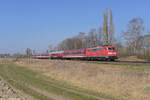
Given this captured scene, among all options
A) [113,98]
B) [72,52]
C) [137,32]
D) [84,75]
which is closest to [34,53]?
[72,52]

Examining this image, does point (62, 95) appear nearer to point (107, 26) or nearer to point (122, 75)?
point (122, 75)

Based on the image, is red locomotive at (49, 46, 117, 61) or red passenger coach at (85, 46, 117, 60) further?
red locomotive at (49, 46, 117, 61)

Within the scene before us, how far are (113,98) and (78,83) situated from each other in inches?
337

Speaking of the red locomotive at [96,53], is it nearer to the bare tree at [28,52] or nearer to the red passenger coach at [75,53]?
the red passenger coach at [75,53]

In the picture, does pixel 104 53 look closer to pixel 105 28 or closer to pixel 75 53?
pixel 75 53

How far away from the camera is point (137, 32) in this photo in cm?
6856

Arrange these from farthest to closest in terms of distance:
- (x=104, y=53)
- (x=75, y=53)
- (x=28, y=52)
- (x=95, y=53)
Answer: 1. (x=28, y=52)
2. (x=75, y=53)
3. (x=95, y=53)
4. (x=104, y=53)

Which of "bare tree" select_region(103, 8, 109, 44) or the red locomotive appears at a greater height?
"bare tree" select_region(103, 8, 109, 44)

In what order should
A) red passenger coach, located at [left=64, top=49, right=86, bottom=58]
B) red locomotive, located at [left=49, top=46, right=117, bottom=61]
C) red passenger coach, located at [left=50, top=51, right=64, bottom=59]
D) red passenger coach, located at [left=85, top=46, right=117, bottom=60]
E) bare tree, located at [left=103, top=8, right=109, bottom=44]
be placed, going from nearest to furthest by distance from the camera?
red passenger coach, located at [left=85, top=46, right=117, bottom=60] < red locomotive, located at [left=49, top=46, right=117, bottom=61] < red passenger coach, located at [left=64, top=49, right=86, bottom=58] < bare tree, located at [left=103, top=8, right=109, bottom=44] < red passenger coach, located at [left=50, top=51, right=64, bottom=59]

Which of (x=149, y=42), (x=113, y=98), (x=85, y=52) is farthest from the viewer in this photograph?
(x=149, y=42)

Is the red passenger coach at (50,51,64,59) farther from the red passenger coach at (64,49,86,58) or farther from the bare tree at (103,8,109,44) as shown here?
the bare tree at (103,8,109,44)

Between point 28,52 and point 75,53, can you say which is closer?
point 75,53

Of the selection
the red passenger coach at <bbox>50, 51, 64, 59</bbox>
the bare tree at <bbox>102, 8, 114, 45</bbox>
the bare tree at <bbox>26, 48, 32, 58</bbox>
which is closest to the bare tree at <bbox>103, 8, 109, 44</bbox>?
the bare tree at <bbox>102, 8, 114, 45</bbox>

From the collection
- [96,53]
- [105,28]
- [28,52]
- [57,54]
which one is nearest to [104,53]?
[96,53]
